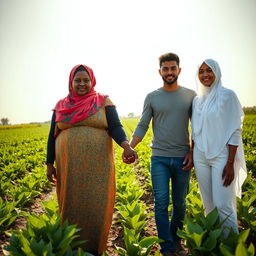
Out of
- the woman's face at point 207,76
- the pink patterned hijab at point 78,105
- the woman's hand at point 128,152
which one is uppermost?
the woman's face at point 207,76

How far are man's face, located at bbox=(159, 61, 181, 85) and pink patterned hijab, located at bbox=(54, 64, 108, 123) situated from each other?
0.74 m

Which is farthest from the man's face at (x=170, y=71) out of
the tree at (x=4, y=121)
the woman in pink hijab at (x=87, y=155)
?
the tree at (x=4, y=121)

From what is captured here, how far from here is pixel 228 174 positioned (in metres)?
2.28

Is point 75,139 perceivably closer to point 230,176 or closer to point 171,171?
point 171,171

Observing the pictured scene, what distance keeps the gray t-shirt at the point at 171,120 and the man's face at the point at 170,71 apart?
5.8 inches

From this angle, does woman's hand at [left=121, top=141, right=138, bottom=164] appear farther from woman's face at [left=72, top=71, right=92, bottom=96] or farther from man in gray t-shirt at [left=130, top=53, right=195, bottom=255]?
woman's face at [left=72, top=71, right=92, bottom=96]

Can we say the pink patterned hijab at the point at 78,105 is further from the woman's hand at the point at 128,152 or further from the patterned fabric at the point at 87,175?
the woman's hand at the point at 128,152

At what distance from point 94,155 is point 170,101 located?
1.07 meters

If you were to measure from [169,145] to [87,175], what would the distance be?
98 centimetres

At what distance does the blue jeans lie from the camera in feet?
8.64

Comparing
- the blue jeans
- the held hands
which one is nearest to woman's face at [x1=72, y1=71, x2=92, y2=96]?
the blue jeans

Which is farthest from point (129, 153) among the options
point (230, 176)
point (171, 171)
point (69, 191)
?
point (230, 176)

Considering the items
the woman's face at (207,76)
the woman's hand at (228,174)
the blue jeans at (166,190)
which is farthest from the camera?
the blue jeans at (166,190)

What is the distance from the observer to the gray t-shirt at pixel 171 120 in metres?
2.72
